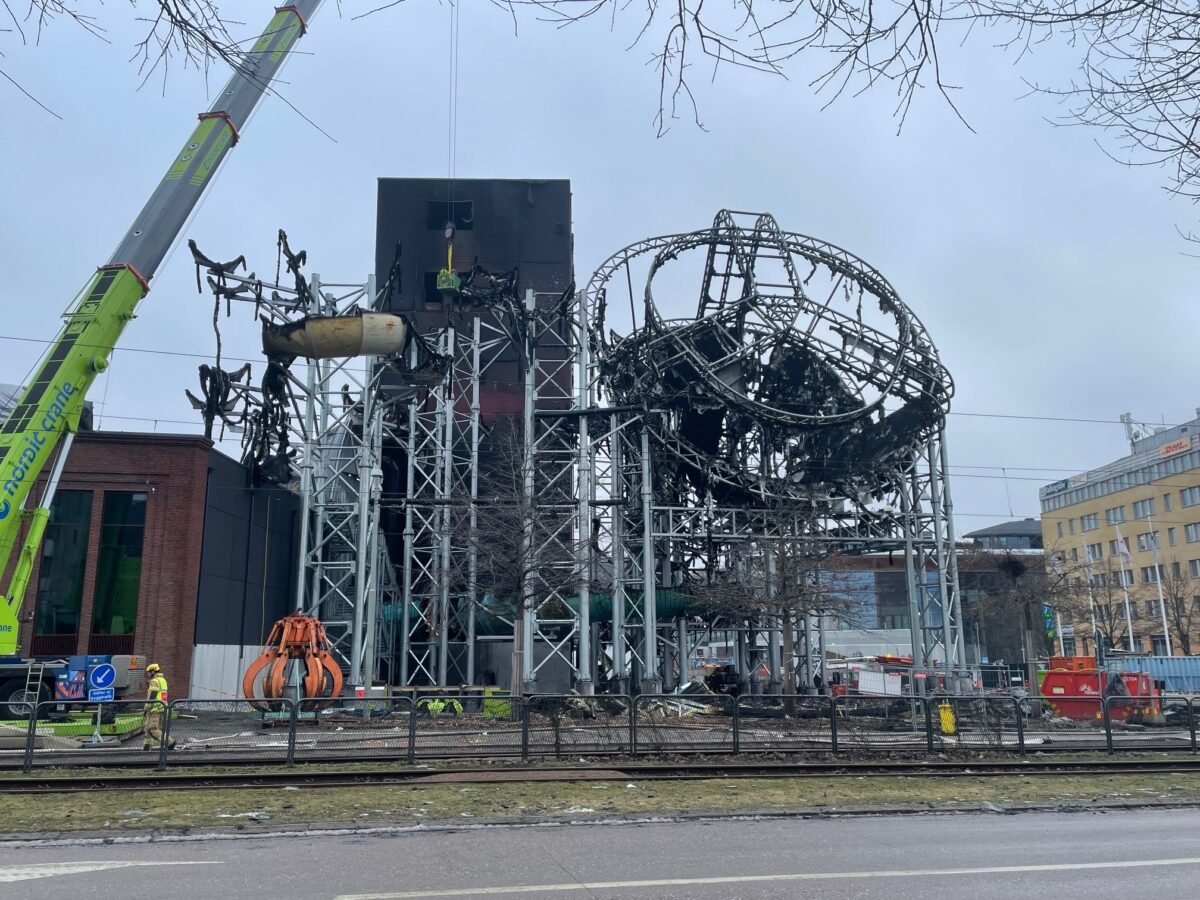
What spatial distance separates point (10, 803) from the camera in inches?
468

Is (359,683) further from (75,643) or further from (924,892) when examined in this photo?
(924,892)

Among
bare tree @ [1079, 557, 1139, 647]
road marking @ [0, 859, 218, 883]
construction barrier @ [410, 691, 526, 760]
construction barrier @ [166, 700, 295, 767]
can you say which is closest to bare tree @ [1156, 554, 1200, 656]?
bare tree @ [1079, 557, 1139, 647]

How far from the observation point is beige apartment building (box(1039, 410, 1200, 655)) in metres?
63.8

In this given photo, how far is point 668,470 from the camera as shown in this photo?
3653 cm

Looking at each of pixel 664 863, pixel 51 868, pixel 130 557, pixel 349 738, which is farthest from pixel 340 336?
pixel 664 863

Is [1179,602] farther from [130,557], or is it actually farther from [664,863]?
[664,863]

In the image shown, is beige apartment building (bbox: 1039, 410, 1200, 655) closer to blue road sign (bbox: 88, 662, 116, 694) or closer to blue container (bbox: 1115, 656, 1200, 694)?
blue container (bbox: 1115, 656, 1200, 694)

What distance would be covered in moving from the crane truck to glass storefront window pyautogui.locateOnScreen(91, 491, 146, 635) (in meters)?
6.92

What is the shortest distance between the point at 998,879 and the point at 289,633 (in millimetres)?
20563

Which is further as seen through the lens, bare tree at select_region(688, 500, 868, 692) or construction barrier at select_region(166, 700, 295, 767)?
bare tree at select_region(688, 500, 868, 692)

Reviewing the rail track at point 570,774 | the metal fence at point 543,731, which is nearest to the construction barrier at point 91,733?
the metal fence at point 543,731

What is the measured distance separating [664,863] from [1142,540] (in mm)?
80035

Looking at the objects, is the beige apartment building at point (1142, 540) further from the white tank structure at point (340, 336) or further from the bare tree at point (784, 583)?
the white tank structure at point (340, 336)

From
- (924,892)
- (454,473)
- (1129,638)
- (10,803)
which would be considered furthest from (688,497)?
(1129,638)
